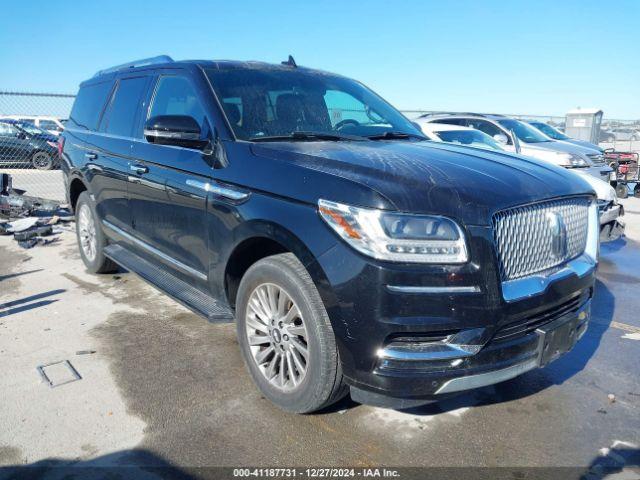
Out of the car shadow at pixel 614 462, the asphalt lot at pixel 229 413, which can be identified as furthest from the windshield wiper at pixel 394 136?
the car shadow at pixel 614 462

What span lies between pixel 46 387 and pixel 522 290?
9.45 feet

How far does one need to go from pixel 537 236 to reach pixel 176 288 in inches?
97.9

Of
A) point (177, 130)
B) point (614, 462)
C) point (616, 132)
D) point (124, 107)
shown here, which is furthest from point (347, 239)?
point (616, 132)

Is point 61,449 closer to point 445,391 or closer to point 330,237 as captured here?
point 330,237

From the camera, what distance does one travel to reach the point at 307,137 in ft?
11.2

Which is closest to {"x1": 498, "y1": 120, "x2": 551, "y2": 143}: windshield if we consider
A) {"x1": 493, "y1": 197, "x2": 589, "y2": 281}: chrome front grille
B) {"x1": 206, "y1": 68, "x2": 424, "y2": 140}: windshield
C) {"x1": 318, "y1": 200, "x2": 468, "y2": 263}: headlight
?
{"x1": 206, "y1": 68, "x2": 424, "y2": 140}: windshield

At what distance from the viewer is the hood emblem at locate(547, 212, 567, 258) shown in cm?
275

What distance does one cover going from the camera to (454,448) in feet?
8.85

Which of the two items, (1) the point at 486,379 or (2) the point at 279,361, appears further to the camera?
(2) the point at 279,361

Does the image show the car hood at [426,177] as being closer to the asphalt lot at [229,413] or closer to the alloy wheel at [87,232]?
the asphalt lot at [229,413]

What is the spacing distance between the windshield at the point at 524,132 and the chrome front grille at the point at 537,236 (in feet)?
29.0

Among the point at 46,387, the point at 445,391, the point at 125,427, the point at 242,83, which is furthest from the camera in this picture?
the point at 242,83

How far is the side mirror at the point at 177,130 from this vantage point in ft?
10.8

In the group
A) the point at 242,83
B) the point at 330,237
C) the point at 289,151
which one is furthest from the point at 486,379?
the point at 242,83
